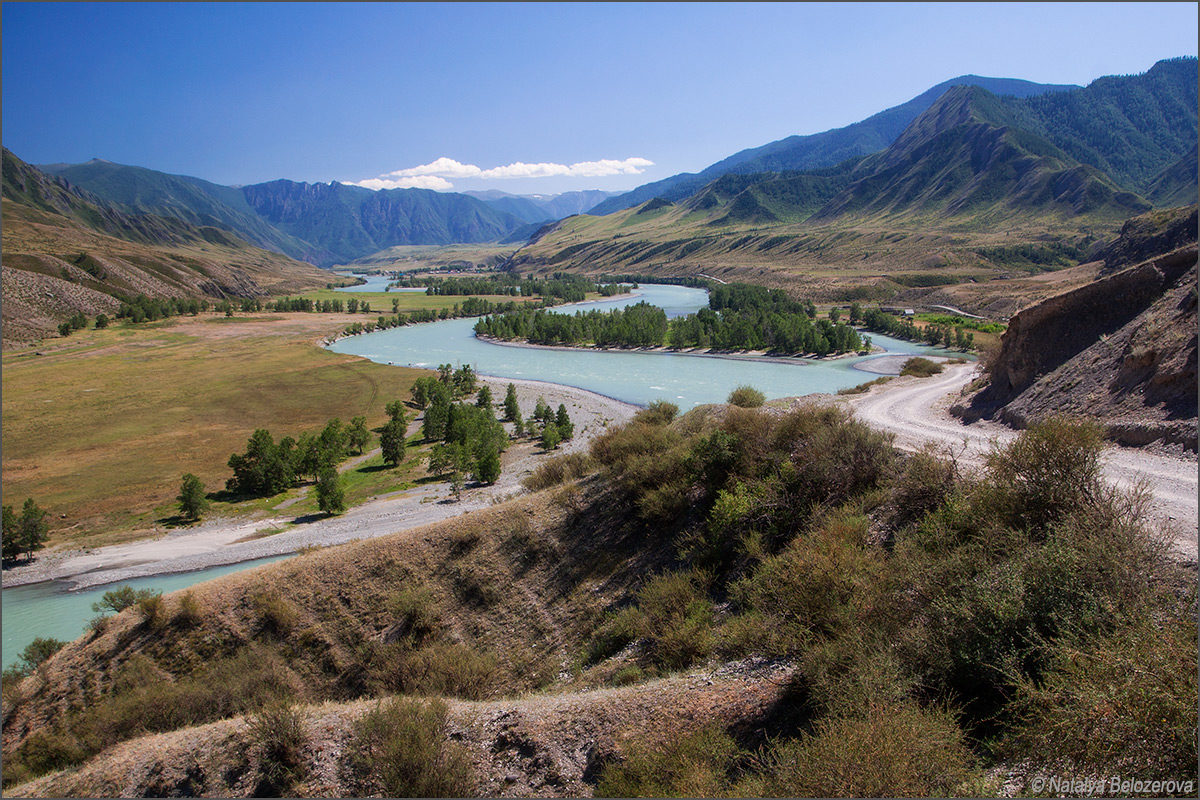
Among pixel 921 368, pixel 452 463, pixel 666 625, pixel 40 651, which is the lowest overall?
pixel 40 651

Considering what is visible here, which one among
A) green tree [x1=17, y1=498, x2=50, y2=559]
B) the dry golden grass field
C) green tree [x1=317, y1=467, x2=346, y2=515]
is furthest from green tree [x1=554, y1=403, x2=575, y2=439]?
green tree [x1=17, y1=498, x2=50, y2=559]

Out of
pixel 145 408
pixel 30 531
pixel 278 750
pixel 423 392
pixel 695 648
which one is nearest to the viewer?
pixel 278 750

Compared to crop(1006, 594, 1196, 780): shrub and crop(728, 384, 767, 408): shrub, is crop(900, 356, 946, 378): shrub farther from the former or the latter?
crop(1006, 594, 1196, 780): shrub

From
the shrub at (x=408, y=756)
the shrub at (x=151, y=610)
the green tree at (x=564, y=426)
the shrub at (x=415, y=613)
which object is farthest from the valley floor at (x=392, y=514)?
the shrub at (x=408, y=756)

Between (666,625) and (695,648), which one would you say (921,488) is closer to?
(695,648)

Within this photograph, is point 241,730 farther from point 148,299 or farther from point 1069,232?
point 1069,232

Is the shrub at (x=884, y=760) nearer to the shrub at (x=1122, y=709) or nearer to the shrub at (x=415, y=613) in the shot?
the shrub at (x=1122, y=709)

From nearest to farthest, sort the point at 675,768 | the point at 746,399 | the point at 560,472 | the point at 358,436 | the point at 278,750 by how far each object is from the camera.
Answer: the point at 675,768 → the point at 278,750 → the point at 560,472 → the point at 746,399 → the point at 358,436

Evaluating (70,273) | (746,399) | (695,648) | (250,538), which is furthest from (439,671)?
(70,273)

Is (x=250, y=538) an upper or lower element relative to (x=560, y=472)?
lower
